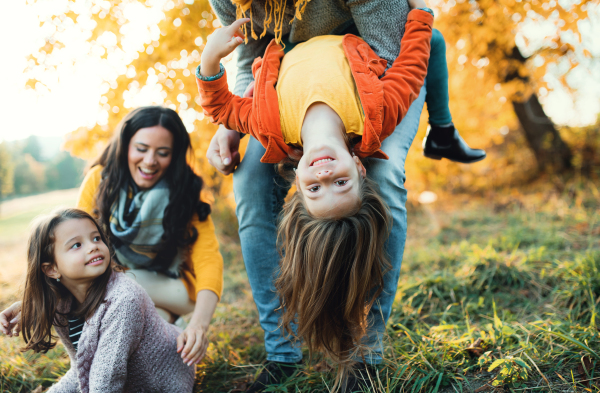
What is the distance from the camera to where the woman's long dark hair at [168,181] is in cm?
206

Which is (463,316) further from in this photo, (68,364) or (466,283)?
(68,364)

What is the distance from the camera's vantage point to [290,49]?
186cm

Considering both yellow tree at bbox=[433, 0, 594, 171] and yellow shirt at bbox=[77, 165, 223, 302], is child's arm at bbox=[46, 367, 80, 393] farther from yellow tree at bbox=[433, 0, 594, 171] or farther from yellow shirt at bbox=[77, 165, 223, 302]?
yellow tree at bbox=[433, 0, 594, 171]

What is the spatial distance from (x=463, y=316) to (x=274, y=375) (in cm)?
110

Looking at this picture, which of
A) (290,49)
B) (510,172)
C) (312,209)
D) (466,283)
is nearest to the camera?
(312,209)

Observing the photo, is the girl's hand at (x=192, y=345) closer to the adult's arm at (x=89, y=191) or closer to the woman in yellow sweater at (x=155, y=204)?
the woman in yellow sweater at (x=155, y=204)

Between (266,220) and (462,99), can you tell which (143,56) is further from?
(462,99)

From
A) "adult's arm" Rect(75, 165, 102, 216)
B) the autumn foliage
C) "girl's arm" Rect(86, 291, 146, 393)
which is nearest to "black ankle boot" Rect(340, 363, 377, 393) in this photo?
"girl's arm" Rect(86, 291, 146, 393)

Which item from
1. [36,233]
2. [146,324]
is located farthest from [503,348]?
[36,233]

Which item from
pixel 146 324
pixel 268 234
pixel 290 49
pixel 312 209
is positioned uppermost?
pixel 290 49

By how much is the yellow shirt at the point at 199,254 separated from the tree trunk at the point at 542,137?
4724 mm

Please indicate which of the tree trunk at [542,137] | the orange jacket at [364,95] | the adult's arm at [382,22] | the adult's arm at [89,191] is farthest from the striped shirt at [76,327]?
the tree trunk at [542,137]

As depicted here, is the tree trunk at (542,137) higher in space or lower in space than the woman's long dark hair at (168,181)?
lower

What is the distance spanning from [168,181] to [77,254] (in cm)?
70
